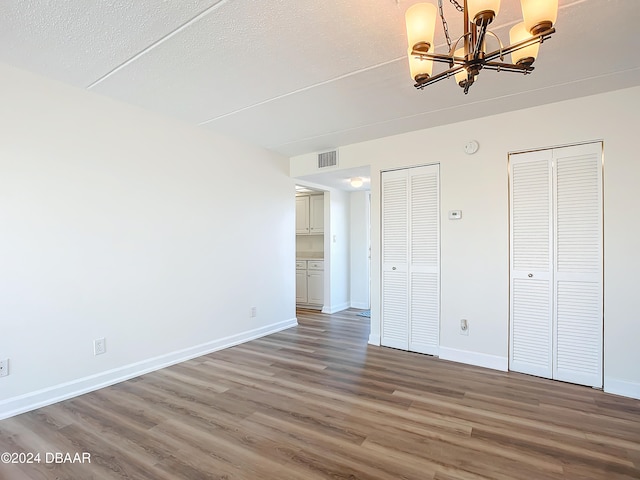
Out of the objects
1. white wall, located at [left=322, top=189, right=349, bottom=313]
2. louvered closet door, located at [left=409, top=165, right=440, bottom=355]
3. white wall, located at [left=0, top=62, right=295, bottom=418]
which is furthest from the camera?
white wall, located at [left=322, top=189, right=349, bottom=313]

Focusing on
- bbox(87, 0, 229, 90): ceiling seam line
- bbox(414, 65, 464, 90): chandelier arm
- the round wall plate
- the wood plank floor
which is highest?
bbox(87, 0, 229, 90): ceiling seam line

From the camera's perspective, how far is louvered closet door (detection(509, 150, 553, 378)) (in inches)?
126

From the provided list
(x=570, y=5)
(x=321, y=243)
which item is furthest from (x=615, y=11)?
(x=321, y=243)

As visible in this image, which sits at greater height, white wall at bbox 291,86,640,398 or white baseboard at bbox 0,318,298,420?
white wall at bbox 291,86,640,398

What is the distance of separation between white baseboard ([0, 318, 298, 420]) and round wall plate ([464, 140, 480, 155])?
11.1 feet

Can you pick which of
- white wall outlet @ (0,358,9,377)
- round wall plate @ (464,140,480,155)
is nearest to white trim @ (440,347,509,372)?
round wall plate @ (464,140,480,155)

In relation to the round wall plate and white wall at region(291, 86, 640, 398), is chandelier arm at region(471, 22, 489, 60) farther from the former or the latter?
the round wall plate

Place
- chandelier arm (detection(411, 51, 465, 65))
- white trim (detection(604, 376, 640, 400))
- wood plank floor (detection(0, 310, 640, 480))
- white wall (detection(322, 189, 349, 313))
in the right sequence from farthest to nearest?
white wall (detection(322, 189, 349, 313)), white trim (detection(604, 376, 640, 400)), wood plank floor (detection(0, 310, 640, 480)), chandelier arm (detection(411, 51, 465, 65))

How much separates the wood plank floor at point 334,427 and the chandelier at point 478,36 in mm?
2119

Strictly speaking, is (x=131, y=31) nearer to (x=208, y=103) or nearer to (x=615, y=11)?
(x=208, y=103)

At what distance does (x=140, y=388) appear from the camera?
9.80 feet

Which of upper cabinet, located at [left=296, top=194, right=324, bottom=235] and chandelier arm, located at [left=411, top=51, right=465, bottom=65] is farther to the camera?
upper cabinet, located at [left=296, top=194, right=324, bottom=235]

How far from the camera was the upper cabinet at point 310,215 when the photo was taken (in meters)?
6.60

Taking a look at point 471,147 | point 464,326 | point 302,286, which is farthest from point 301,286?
point 471,147
